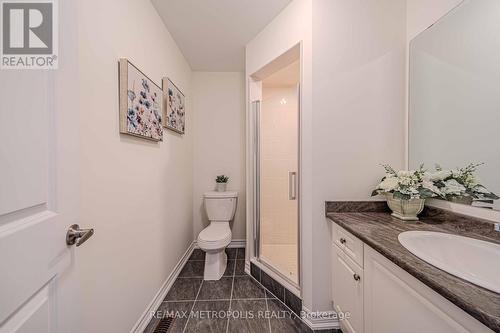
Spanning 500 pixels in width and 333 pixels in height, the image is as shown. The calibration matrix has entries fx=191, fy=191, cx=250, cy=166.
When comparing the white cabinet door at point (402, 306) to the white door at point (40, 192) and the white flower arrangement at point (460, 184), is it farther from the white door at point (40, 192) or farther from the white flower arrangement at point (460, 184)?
the white door at point (40, 192)

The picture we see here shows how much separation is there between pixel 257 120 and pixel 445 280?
5.72 ft

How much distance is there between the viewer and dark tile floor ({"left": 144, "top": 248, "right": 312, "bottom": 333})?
141 cm

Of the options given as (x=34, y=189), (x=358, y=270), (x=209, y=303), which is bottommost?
(x=209, y=303)

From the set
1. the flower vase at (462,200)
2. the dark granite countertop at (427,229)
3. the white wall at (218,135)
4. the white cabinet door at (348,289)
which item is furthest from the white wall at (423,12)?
the white wall at (218,135)

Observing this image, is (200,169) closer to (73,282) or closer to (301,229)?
(301,229)

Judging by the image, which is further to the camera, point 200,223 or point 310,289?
point 200,223

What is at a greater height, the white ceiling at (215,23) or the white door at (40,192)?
the white ceiling at (215,23)

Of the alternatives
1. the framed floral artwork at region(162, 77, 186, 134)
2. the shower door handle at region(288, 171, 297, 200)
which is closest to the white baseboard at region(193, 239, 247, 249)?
the shower door handle at region(288, 171, 297, 200)

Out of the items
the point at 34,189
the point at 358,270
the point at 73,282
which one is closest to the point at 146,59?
the point at 34,189

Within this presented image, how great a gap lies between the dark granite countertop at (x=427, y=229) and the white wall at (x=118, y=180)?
4.44ft

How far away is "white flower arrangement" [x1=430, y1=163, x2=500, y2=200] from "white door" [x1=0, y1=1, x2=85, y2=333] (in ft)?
5.86

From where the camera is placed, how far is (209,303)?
1.64 m

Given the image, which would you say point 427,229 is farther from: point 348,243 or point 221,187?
point 221,187

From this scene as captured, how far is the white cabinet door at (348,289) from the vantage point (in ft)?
3.51
